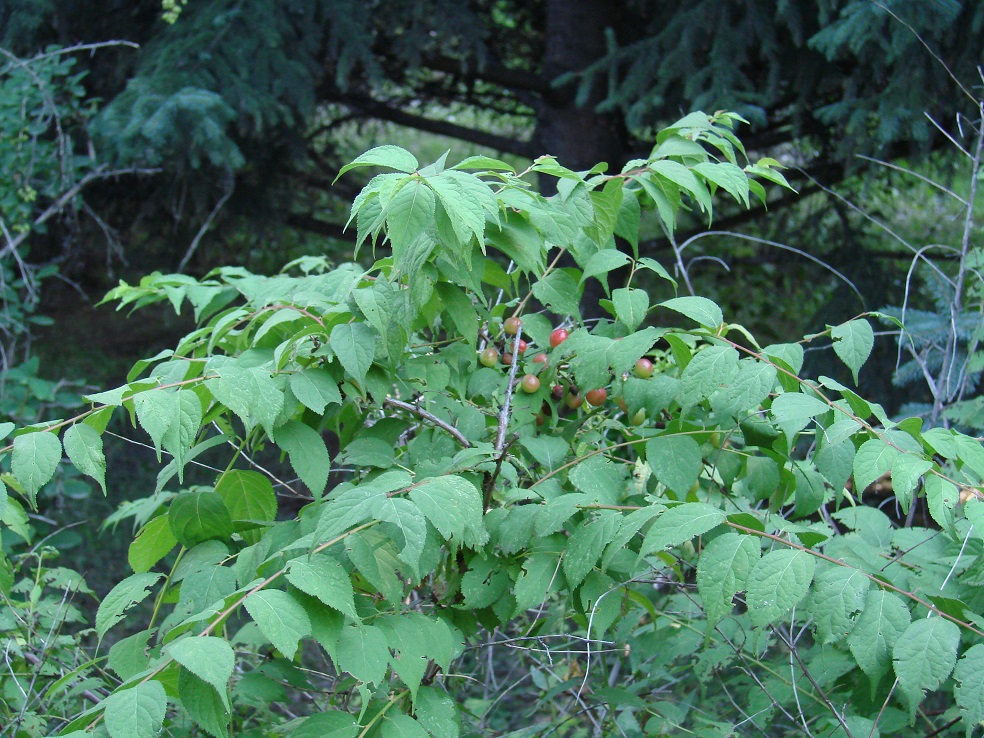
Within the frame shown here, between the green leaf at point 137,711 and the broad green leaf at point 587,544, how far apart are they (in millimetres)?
575

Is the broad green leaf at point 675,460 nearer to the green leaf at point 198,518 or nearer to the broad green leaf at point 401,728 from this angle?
the broad green leaf at point 401,728

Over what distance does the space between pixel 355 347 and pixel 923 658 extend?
2.99ft

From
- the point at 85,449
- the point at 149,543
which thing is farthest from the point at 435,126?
the point at 85,449

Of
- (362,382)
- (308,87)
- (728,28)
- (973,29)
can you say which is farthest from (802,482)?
(308,87)

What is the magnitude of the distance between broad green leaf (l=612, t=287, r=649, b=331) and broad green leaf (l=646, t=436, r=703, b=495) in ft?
0.66

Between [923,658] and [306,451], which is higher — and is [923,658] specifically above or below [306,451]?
below

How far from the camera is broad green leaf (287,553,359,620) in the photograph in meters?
1.13

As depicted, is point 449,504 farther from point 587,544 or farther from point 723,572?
point 723,572

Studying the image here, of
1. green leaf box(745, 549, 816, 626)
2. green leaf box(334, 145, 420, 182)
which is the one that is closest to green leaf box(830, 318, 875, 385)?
green leaf box(745, 549, 816, 626)

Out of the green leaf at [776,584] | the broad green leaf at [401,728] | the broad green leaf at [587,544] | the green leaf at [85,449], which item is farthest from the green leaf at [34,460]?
the green leaf at [776,584]

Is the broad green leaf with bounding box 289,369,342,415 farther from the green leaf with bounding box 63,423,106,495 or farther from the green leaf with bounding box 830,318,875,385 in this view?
the green leaf with bounding box 830,318,875,385

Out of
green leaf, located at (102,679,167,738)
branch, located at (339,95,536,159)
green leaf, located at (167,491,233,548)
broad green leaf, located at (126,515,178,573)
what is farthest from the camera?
branch, located at (339,95,536,159)

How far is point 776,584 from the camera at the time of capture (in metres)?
1.17

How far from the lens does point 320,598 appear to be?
3.70 feet
